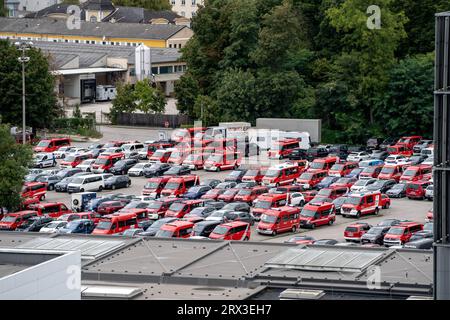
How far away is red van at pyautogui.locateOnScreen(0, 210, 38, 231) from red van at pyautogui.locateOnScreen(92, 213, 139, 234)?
238cm

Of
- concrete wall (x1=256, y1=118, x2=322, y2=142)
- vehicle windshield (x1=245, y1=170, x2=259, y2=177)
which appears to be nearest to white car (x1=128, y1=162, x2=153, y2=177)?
vehicle windshield (x1=245, y1=170, x2=259, y2=177)

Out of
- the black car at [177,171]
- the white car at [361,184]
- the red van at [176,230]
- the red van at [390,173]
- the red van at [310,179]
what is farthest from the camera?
the black car at [177,171]

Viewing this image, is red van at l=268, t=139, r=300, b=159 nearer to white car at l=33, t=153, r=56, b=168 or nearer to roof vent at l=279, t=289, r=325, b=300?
white car at l=33, t=153, r=56, b=168

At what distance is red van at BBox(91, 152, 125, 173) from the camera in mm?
42938

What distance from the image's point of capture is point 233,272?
17.9 metres

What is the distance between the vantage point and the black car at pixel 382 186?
37847mm

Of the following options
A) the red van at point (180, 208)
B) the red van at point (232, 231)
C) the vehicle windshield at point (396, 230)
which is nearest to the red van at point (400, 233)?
the vehicle windshield at point (396, 230)

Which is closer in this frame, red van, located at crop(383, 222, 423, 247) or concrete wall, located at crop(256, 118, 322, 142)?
red van, located at crop(383, 222, 423, 247)

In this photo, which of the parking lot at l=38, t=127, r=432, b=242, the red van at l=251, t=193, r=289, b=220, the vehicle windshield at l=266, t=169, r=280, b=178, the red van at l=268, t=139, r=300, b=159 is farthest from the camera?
the red van at l=268, t=139, r=300, b=159

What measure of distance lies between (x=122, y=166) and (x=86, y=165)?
1.32 metres

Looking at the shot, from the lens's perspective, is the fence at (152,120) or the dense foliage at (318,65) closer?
the dense foliage at (318,65)

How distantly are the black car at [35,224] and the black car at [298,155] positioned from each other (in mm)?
14242

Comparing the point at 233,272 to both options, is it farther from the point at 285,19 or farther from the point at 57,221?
the point at 285,19

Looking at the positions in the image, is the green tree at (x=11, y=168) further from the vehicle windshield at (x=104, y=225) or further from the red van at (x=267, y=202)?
the red van at (x=267, y=202)
